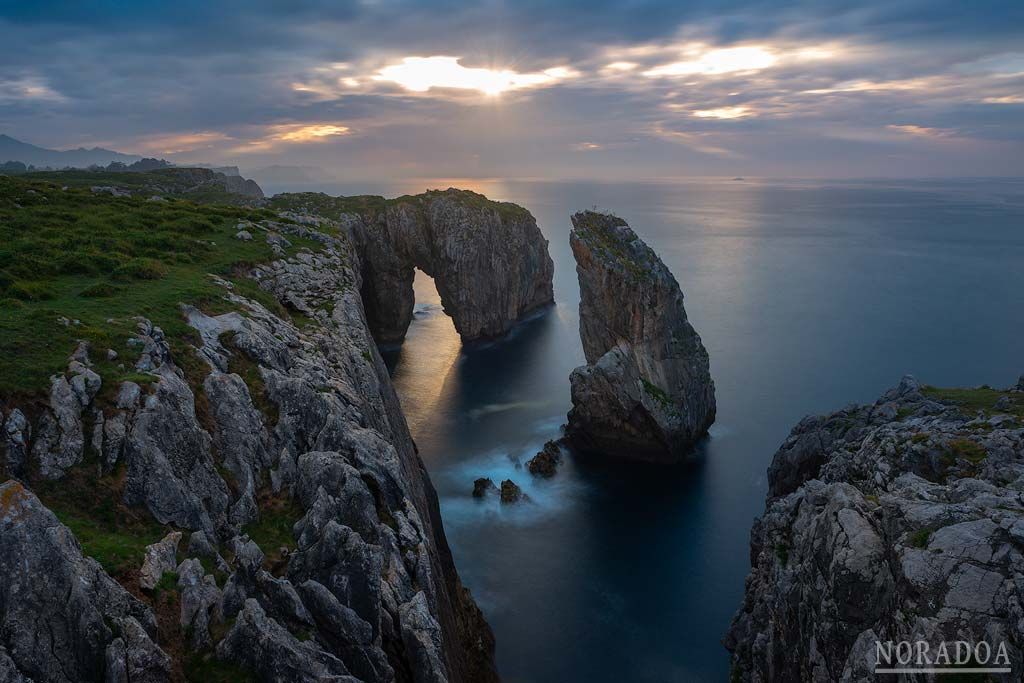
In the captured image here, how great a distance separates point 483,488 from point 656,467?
17.7 metres

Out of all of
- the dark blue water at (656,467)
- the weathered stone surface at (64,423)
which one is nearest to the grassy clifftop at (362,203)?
the dark blue water at (656,467)

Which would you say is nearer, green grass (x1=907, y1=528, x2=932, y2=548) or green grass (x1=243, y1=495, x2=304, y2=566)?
green grass (x1=243, y1=495, x2=304, y2=566)

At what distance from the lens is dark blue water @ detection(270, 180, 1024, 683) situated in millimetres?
38469

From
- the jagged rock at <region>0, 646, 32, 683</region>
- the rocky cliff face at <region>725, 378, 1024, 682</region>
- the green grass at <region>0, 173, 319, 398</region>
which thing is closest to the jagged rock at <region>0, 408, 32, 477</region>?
the green grass at <region>0, 173, 319, 398</region>

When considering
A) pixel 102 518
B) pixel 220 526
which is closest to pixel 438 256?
pixel 220 526

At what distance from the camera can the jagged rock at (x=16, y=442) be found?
1505 centimetres

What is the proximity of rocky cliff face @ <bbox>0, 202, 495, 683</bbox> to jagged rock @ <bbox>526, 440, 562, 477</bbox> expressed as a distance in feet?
103

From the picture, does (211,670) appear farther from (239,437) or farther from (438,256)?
(438,256)

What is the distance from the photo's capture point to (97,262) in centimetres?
3066

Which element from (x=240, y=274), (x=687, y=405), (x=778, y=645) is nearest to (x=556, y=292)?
(x=687, y=405)

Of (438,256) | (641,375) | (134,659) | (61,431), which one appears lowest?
(641,375)

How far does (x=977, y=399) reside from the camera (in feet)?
113

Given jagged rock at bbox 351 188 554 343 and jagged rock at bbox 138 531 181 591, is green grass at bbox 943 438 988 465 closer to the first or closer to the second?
jagged rock at bbox 138 531 181 591

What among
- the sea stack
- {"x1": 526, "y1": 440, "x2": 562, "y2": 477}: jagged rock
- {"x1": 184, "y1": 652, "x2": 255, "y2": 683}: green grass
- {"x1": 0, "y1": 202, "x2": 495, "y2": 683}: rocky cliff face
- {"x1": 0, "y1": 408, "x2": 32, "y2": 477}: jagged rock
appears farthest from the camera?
the sea stack
